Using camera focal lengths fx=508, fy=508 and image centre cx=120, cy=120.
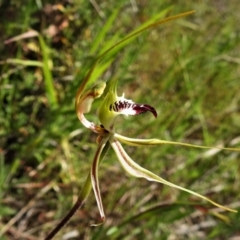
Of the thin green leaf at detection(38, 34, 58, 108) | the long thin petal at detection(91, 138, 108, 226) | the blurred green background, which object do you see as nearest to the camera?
the long thin petal at detection(91, 138, 108, 226)

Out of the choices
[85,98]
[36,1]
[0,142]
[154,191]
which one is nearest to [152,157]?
[154,191]

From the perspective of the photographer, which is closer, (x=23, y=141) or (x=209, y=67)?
(x=23, y=141)

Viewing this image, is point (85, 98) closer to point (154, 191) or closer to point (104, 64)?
point (104, 64)

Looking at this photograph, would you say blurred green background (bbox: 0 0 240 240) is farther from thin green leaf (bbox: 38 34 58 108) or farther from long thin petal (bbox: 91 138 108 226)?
long thin petal (bbox: 91 138 108 226)

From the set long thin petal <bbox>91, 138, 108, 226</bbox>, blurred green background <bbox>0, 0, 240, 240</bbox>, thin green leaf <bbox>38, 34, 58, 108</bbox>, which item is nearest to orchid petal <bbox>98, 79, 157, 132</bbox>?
long thin petal <bbox>91, 138, 108, 226</bbox>

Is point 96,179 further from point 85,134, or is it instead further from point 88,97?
point 85,134

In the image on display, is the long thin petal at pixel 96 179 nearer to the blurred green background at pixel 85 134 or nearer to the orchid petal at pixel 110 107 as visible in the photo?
the orchid petal at pixel 110 107

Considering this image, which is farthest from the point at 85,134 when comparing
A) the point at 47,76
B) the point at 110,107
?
the point at 110,107

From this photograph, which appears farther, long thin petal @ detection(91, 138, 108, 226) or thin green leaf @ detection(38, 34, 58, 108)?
thin green leaf @ detection(38, 34, 58, 108)
